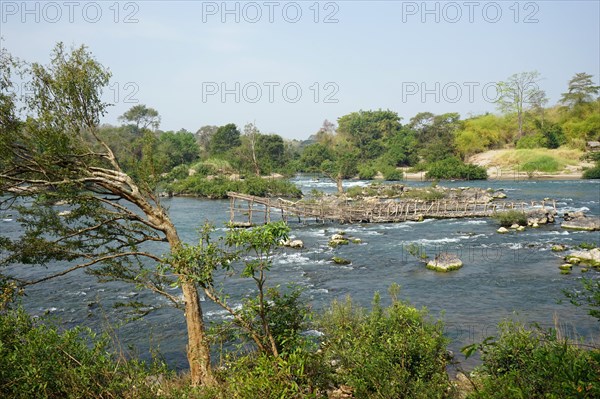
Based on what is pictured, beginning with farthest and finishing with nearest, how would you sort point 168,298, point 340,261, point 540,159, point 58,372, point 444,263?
point 540,159 < point 340,261 < point 444,263 < point 168,298 < point 58,372

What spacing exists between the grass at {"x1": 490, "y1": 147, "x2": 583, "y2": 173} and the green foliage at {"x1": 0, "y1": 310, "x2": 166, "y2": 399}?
50.6 meters

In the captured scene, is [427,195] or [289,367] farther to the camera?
[427,195]

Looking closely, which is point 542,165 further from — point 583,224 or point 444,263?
point 444,263

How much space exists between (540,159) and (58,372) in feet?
173

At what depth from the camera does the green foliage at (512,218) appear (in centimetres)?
2441

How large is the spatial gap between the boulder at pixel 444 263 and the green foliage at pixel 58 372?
13.7 meters

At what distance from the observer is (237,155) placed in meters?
52.7

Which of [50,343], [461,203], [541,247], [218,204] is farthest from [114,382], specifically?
[218,204]

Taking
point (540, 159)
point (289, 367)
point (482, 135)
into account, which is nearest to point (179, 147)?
point (482, 135)

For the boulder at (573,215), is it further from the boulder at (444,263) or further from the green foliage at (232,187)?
the green foliage at (232,187)

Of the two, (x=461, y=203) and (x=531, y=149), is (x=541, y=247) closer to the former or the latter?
(x=461, y=203)

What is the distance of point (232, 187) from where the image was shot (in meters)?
40.7

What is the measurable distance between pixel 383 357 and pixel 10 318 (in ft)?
16.7

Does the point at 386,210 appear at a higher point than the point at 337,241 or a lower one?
higher
